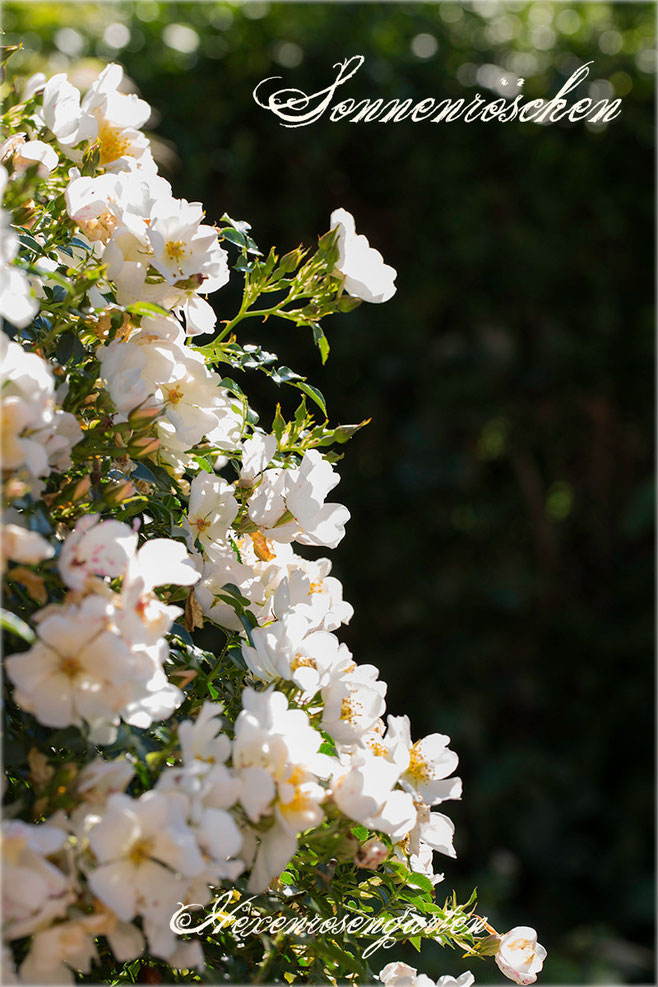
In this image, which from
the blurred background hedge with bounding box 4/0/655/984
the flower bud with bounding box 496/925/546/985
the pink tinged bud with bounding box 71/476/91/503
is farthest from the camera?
the blurred background hedge with bounding box 4/0/655/984

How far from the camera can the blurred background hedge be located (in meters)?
2.70

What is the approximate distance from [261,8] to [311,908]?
2567mm

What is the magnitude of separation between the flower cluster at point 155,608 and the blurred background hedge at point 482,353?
1.96 meters

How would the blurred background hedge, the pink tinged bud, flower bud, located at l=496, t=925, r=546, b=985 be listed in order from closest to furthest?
the pink tinged bud
flower bud, located at l=496, t=925, r=546, b=985
the blurred background hedge

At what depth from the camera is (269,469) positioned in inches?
31.6

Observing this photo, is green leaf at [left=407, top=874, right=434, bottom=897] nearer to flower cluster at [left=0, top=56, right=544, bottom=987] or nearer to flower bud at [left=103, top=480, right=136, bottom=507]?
flower cluster at [left=0, top=56, right=544, bottom=987]

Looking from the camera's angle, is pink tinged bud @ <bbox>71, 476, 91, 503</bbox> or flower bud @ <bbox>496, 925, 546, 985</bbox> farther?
flower bud @ <bbox>496, 925, 546, 985</bbox>

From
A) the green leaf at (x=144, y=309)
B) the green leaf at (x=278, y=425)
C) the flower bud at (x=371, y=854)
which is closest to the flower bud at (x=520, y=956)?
the flower bud at (x=371, y=854)

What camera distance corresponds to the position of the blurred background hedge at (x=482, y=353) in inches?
106

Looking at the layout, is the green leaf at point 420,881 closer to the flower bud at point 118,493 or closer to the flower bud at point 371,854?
the flower bud at point 371,854

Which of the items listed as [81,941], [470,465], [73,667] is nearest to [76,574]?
[73,667]

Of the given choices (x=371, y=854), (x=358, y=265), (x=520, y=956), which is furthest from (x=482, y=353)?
(x=371, y=854)

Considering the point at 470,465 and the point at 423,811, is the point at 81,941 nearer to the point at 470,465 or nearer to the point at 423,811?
the point at 423,811

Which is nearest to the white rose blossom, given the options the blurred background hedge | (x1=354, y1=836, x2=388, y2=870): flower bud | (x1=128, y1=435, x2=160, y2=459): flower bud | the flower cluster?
the flower cluster
